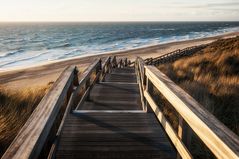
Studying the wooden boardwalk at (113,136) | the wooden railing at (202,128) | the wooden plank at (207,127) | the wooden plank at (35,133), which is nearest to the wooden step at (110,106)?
the wooden boardwalk at (113,136)

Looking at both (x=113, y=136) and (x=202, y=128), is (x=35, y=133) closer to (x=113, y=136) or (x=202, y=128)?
(x=202, y=128)

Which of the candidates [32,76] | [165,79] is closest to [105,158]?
[165,79]

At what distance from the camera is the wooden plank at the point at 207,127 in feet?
5.91

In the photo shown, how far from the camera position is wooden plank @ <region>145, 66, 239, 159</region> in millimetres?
1801

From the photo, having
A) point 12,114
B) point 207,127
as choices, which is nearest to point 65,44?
point 12,114

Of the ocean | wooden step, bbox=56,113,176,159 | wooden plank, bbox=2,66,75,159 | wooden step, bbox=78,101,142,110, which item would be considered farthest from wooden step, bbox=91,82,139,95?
the ocean

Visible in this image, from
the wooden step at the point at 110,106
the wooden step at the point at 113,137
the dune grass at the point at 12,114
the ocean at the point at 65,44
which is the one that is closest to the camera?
the wooden step at the point at 113,137

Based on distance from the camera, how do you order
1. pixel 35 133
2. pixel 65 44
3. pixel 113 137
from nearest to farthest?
pixel 35 133 → pixel 113 137 → pixel 65 44

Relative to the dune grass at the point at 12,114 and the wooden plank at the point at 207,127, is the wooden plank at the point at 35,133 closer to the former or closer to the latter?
the wooden plank at the point at 207,127

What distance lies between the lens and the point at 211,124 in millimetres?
2158

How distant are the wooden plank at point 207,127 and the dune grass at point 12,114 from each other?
2.30 metres

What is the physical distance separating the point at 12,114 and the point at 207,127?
12.0 feet

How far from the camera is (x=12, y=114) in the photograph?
4832 millimetres

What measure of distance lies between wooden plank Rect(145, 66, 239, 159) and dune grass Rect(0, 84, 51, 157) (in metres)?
2.30
